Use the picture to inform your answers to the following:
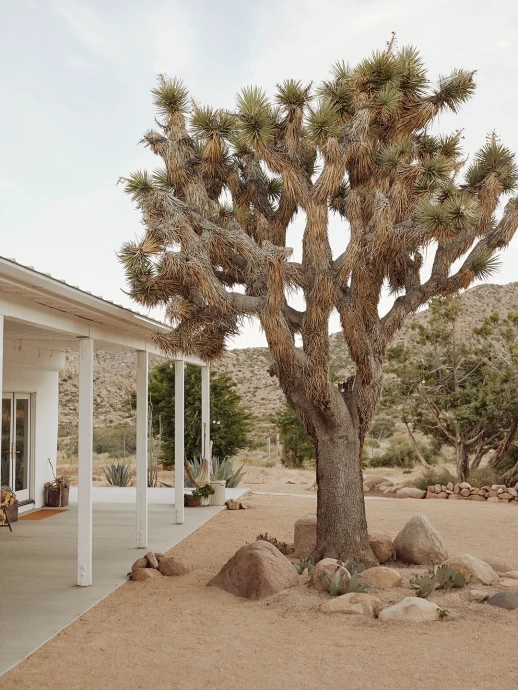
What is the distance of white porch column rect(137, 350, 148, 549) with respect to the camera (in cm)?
945

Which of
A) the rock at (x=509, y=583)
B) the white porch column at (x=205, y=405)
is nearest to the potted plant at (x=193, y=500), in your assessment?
the white porch column at (x=205, y=405)

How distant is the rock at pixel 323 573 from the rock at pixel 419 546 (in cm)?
163

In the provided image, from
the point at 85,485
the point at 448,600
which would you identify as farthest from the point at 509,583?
the point at 85,485

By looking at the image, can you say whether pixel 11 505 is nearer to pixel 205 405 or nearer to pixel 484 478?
pixel 205 405

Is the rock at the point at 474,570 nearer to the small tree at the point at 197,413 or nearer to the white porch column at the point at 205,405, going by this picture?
the white porch column at the point at 205,405

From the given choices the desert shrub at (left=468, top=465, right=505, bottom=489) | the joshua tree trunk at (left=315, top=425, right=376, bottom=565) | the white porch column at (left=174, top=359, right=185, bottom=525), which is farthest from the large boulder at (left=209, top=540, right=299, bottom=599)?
the desert shrub at (left=468, top=465, right=505, bottom=489)

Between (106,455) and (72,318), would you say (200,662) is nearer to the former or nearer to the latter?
(72,318)

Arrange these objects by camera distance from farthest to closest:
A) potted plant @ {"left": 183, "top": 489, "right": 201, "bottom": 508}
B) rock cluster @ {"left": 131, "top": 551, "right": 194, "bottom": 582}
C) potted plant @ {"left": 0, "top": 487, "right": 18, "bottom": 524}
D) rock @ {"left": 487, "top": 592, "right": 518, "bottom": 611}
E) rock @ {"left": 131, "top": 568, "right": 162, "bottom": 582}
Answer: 1. potted plant @ {"left": 183, "top": 489, "right": 201, "bottom": 508}
2. potted plant @ {"left": 0, "top": 487, "right": 18, "bottom": 524}
3. rock cluster @ {"left": 131, "top": 551, "right": 194, "bottom": 582}
4. rock @ {"left": 131, "top": 568, "right": 162, "bottom": 582}
5. rock @ {"left": 487, "top": 592, "right": 518, "bottom": 611}

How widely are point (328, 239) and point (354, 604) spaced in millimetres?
4359

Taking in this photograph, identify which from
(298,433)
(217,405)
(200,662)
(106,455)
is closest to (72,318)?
(200,662)

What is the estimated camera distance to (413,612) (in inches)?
243

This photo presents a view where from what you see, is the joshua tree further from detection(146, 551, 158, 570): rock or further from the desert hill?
the desert hill

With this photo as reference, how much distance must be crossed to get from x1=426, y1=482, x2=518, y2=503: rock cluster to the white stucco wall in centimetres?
913

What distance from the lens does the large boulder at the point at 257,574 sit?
705cm
